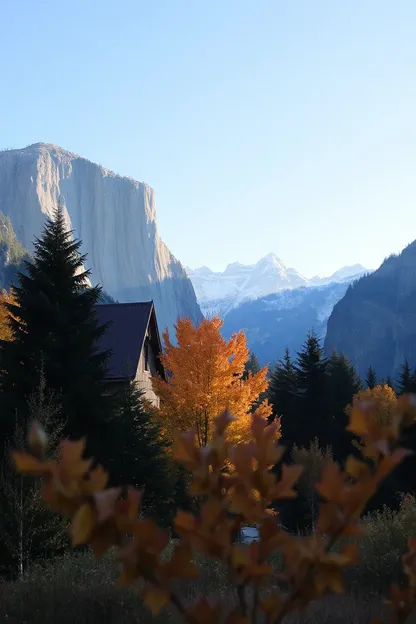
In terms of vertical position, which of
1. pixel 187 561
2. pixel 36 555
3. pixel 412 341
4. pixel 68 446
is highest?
pixel 68 446

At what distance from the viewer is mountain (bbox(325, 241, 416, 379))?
159375mm

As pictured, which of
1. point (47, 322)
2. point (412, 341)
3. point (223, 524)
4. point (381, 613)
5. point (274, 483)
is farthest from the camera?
point (412, 341)

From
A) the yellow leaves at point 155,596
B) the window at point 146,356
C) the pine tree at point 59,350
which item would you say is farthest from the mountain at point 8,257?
the yellow leaves at point 155,596

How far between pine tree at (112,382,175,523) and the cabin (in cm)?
351

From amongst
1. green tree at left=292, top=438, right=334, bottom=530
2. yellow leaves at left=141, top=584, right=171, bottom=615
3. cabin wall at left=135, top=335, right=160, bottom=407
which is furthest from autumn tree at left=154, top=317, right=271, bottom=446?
yellow leaves at left=141, top=584, right=171, bottom=615

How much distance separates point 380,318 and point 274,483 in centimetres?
17602

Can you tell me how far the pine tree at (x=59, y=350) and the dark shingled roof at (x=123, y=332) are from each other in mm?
5906

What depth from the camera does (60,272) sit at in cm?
1631

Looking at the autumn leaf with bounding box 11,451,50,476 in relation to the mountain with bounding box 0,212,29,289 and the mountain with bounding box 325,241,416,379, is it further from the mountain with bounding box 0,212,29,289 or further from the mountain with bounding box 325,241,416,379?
the mountain with bounding box 325,241,416,379

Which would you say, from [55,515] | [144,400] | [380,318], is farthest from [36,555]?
[380,318]

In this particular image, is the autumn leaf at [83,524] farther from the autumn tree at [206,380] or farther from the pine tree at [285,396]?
the pine tree at [285,396]

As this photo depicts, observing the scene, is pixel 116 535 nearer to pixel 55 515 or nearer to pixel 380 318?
pixel 55 515

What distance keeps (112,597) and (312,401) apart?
32900 millimetres

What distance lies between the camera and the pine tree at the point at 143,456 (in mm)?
16500
